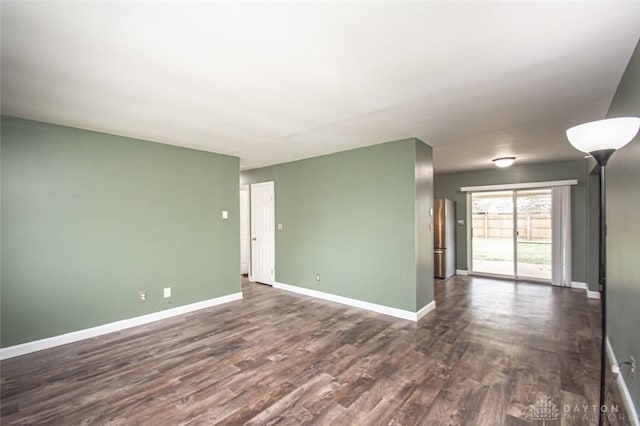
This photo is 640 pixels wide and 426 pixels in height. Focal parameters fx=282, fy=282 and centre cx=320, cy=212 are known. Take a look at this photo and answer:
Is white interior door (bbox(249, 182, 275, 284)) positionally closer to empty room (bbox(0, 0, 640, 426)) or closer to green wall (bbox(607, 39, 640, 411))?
empty room (bbox(0, 0, 640, 426))

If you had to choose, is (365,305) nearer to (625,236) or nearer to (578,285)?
(625,236)

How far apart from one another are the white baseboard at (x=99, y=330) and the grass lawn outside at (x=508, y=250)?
6026mm

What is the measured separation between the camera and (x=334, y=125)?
3.40 m

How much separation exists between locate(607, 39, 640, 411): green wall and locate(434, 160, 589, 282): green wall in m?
3.76

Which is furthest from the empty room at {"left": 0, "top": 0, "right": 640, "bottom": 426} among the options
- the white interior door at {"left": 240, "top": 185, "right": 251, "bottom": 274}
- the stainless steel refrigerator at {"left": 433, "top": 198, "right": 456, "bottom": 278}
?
the white interior door at {"left": 240, "top": 185, "right": 251, "bottom": 274}

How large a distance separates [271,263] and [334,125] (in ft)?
11.5

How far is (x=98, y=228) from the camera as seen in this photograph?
11.6 feet

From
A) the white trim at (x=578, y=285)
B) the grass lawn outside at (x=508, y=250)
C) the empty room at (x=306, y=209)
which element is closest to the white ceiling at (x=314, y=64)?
the empty room at (x=306, y=209)

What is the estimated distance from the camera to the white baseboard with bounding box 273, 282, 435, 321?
13.2 ft

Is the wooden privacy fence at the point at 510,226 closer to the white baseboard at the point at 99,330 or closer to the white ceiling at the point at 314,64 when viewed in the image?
the white ceiling at the point at 314,64

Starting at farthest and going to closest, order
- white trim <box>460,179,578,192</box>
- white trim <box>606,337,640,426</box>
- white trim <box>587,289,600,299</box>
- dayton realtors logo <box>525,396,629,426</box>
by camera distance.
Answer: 1. white trim <box>460,179,578,192</box>
2. white trim <box>587,289,600,299</box>
3. dayton realtors logo <box>525,396,629,426</box>
4. white trim <box>606,337,640,426</box>

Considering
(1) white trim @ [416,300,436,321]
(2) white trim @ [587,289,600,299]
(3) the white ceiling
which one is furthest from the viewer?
(2) white trim @ [587,289,600,299]

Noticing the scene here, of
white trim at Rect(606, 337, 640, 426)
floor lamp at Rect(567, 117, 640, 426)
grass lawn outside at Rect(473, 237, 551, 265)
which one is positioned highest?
floor lamp at Rect(567, 117, 640, 426)

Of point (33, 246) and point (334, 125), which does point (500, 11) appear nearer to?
point (334, 125)
